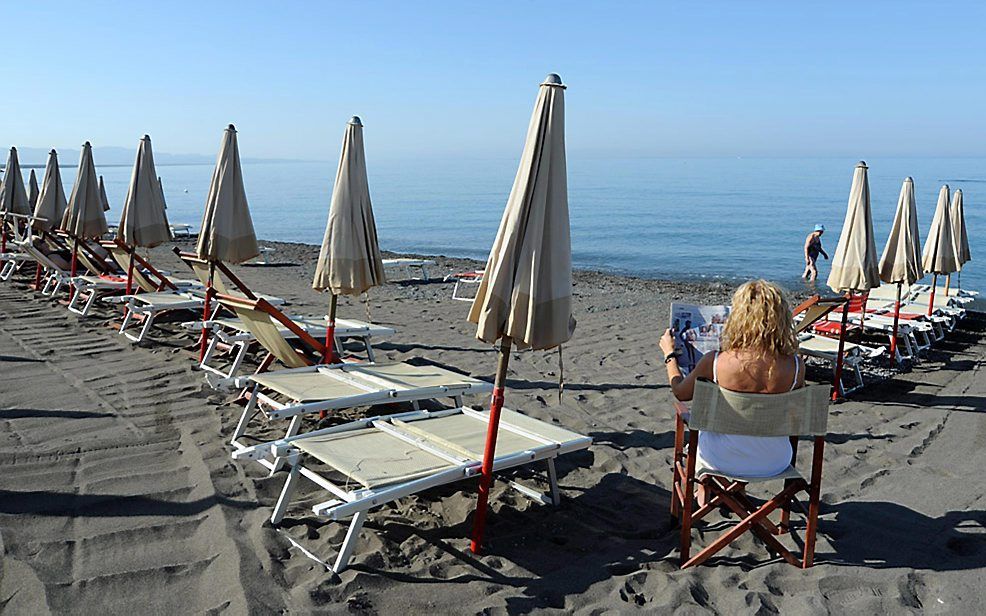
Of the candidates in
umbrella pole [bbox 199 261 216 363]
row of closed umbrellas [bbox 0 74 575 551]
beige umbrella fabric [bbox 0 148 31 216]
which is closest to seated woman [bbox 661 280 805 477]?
row of closed umbrellas [bbox 0 74 575 551]

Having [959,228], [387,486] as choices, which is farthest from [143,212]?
[959,228]

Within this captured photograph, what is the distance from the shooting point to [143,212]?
355 inches

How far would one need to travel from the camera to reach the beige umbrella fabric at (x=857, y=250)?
7.18 m

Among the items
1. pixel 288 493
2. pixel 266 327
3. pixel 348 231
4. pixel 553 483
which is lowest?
pixel 553 483

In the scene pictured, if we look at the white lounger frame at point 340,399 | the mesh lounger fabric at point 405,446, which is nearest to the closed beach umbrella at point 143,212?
the white lounger frame at point 340,399

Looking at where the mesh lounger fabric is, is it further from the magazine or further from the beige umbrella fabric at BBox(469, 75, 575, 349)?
the magazine

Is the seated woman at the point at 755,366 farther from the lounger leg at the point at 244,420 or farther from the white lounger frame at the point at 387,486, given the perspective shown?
the lounger leg at the point at 244,420

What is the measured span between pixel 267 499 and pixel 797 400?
2.97 metres

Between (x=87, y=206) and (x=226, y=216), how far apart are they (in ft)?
14.7

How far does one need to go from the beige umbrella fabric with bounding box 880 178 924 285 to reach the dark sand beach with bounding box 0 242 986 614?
1966mm

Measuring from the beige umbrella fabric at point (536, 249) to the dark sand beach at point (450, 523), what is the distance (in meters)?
1.19

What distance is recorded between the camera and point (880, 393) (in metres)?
7.66

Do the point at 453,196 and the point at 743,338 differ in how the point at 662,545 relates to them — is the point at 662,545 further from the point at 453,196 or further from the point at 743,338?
the point at 453,196

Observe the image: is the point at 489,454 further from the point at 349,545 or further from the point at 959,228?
the point at 959,228
